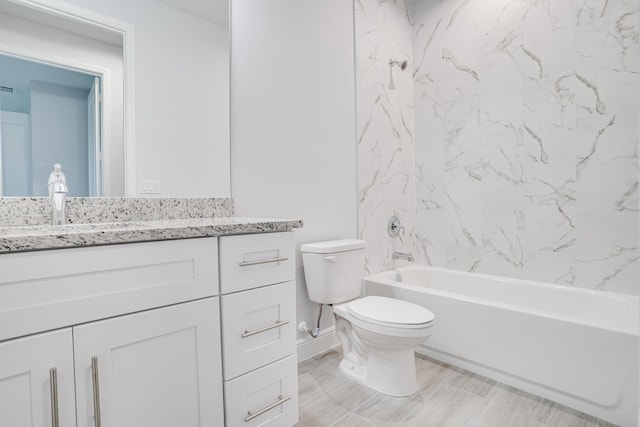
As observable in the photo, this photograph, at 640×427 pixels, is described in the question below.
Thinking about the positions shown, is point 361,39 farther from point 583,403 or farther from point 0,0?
point 583,403

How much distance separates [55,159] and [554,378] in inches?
94.9

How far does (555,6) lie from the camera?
84.9 inches

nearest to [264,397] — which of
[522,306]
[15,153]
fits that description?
[15,153]

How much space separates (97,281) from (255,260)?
0.50 meters

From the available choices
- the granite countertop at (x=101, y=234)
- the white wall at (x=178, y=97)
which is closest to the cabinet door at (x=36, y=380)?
the granite countertop at (x=101, y=234)

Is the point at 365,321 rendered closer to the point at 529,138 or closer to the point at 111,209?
the point at 111,209

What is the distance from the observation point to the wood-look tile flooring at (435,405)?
1520 mm

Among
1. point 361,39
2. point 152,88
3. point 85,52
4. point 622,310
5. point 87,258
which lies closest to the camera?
point 87,258

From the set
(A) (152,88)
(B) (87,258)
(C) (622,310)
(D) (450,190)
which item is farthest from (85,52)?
(C) (622,310)

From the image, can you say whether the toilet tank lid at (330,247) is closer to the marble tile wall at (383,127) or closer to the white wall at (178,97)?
the marble tile wall at (383,127)

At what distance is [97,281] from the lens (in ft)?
2.93

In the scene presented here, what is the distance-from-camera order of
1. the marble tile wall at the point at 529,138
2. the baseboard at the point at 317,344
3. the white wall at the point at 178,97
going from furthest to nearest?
Result: the baseboard at the point at 317,344, the marble tile wall at the point at 529,138, the white wall at the point at 178,97

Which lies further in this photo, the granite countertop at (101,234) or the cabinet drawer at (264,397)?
the cabinet drawer at (264,397)

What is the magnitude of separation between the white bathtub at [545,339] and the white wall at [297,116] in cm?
71
